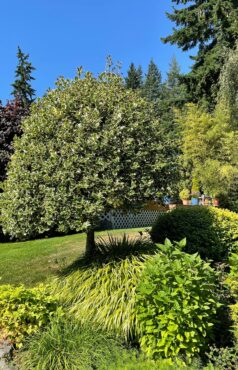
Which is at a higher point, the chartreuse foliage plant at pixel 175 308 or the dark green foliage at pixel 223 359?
the chartreuse foliage plant at pixel 175 308

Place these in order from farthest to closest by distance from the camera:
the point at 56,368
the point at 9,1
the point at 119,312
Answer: the point at 9,1
the point at 119,312
the point at 56,368

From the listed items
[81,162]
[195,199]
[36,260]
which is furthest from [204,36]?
[81,162]

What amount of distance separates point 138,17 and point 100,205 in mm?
10990

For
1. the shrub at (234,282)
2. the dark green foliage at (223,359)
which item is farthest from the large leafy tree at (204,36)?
the dark green foliage at (223,359)

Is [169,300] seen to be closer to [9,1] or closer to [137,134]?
[137,134]

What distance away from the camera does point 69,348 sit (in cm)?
277

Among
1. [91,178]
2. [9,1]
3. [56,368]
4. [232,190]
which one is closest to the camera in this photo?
[56,368]

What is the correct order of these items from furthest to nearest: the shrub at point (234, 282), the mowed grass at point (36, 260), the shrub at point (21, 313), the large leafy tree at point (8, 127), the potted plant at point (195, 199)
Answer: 1. the potted plant at point (195, 199)
2. the large leafy tree at point (8, 127)
3. the mowed grass at point (36, 260)
4. the shrub at point (234, 282)
5. the shrub at point (21, 313)

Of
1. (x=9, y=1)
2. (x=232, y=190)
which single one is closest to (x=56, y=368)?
(x=9, y=1)

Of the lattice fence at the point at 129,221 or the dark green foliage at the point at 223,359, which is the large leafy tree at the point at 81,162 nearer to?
the dark green foliage at the point at 223,359

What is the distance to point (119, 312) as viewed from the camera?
125 inches

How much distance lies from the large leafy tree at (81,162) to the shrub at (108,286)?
0.61 meters

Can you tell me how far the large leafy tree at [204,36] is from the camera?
46.0 ft

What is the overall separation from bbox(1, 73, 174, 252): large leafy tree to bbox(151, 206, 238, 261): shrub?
137 centimetres
